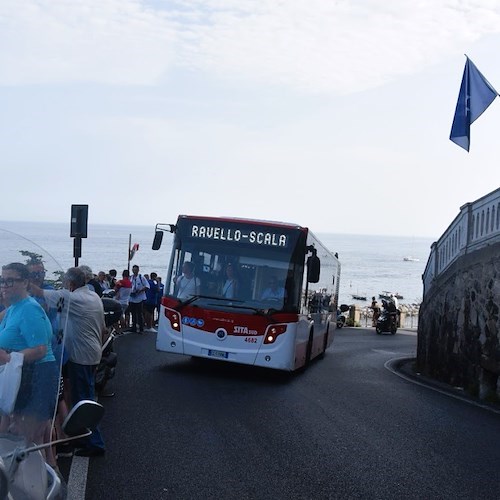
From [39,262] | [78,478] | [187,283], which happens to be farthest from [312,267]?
[39,262]

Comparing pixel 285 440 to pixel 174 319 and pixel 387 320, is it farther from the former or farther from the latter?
pixel 387 320

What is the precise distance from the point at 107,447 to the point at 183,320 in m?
6.60

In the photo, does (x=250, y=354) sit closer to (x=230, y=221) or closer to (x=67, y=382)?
(x=230, y=221)

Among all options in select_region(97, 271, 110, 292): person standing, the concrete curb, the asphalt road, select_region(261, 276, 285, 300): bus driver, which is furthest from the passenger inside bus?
select_region(97, 271, 110, 292): person standing

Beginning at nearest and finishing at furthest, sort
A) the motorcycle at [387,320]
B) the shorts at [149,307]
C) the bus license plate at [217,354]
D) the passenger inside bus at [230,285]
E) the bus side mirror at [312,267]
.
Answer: the bus license plate at [217,354]
the passenger inside bus at [230,285]
the bus side mirror at [312,267]
the shorts at [149,307]
the motorcycle at [387,320]

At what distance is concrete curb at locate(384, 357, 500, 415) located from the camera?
13.4m

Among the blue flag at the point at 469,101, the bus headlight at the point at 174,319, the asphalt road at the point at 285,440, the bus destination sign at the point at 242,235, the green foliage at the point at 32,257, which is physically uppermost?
the blue flag at the point at 469,101

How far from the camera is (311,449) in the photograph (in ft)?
29.2

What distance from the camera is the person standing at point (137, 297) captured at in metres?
23.3

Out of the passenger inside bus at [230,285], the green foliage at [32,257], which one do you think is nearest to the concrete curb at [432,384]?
the passenger inside bus at [230,285]

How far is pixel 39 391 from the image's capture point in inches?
164

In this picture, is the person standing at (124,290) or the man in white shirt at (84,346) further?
the person standing at (124,290)

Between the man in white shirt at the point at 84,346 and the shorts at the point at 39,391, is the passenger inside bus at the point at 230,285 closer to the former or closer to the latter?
the man in white shirt at the point at 84,346

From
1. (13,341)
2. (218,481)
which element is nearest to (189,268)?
(218,481)
